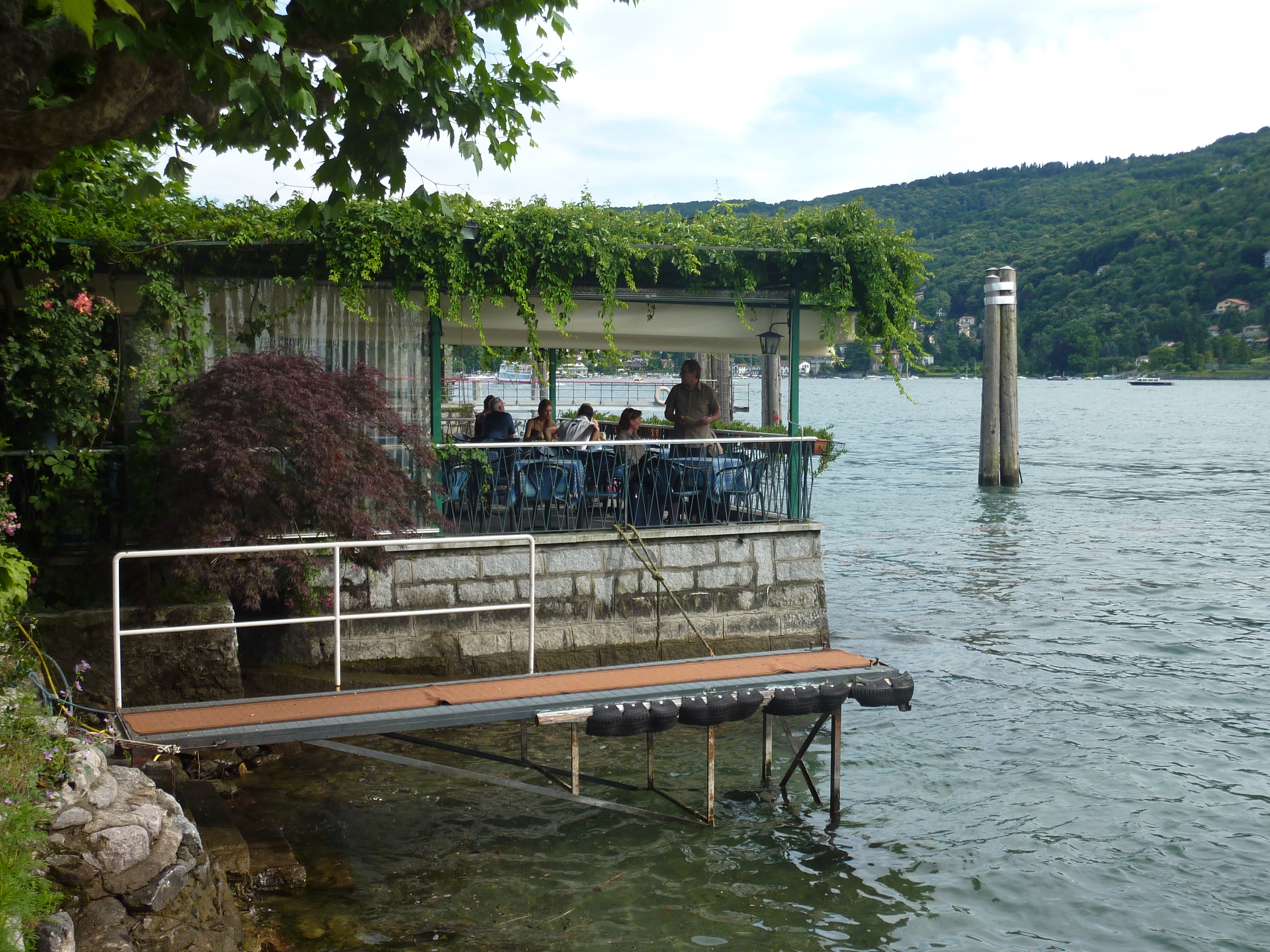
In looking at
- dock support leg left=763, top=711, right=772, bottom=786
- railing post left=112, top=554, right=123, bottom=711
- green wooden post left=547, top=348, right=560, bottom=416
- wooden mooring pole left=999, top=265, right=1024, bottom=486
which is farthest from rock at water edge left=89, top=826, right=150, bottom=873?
wooden mooring pole left=999, top=265, right=1024, bottom=486

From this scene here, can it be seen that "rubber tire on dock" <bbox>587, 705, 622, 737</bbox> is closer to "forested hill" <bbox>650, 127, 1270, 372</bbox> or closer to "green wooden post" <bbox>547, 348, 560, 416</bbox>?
"green wooden post" <bbox>547, 348, 560, 416</bbox>

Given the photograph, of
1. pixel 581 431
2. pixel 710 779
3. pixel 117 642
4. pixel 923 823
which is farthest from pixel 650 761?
pixel 581 431

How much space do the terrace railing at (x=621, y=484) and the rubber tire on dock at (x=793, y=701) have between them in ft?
10.7

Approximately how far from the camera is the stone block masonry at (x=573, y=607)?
10.2 metres

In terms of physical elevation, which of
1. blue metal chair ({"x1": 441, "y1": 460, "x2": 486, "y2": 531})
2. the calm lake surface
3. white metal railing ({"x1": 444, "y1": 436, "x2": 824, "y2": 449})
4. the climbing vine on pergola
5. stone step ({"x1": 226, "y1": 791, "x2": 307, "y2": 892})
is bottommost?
the calm lake surface

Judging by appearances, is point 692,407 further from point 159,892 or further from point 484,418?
point 159,892

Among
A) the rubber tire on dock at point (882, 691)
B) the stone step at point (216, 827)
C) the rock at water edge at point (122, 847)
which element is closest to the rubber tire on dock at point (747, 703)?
the rubber tire on dock at point (882, 691)

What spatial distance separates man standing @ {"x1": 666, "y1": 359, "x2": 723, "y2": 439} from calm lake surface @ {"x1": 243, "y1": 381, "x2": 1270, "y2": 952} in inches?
92.0

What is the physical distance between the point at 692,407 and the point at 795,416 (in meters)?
1.10

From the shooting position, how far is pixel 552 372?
1631 centimetres

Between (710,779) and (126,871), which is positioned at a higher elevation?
(126,871)

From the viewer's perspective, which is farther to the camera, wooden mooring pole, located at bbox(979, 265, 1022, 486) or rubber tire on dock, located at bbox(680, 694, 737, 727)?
wooden mooring pole, located at bbox(979, 265, 1022, 486)

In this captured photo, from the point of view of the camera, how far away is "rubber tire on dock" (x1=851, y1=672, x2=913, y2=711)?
8.49 metres

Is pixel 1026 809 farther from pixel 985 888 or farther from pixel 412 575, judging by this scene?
pixel 412 575
